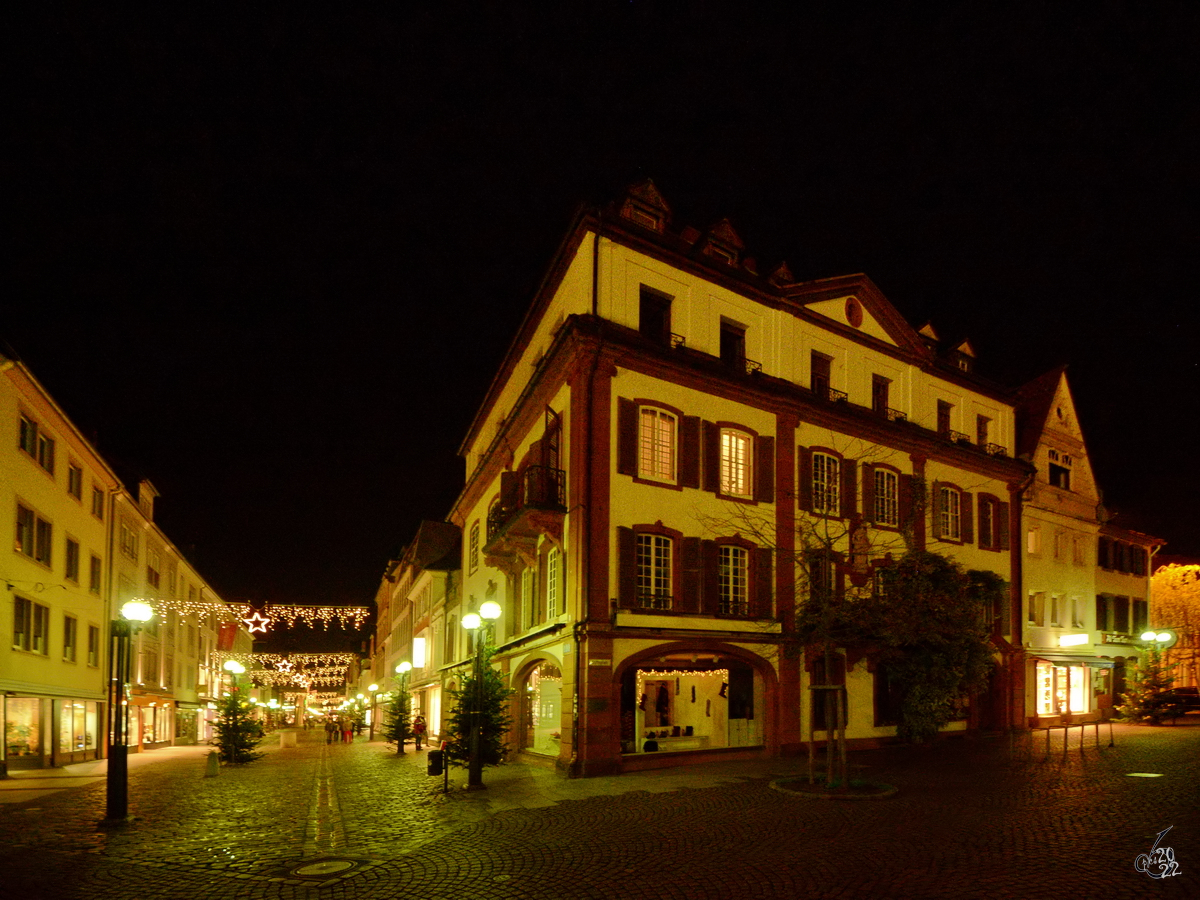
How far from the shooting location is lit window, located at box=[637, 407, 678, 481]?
24.0m

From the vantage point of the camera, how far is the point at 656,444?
24.3m

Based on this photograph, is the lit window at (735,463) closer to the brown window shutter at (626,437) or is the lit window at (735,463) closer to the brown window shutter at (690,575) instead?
the brown window shutter at (690,575)

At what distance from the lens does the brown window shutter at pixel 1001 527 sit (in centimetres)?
3400

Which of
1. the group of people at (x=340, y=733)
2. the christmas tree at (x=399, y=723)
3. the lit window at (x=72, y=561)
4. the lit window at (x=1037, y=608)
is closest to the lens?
the lit window at (x=72, y=561)

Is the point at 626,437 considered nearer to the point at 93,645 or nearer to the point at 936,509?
the point at 936,509

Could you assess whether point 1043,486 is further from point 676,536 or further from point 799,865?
point 799,865

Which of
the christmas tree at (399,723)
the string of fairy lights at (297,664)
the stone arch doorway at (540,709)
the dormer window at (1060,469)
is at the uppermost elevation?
the dormer window at (1060,469)

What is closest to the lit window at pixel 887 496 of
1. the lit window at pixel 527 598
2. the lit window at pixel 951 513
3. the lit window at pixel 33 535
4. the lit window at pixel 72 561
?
the lit window at pixel 951 513

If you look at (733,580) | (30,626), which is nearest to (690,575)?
(733,580)

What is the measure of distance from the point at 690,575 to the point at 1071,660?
20445mm

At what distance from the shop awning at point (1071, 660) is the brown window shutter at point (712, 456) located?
1778 cm

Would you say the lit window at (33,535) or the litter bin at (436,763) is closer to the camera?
the litter bin at (436,763)

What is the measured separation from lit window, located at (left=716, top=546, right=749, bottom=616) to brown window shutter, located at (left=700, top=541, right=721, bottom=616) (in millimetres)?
204

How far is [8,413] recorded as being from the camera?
25.6m
